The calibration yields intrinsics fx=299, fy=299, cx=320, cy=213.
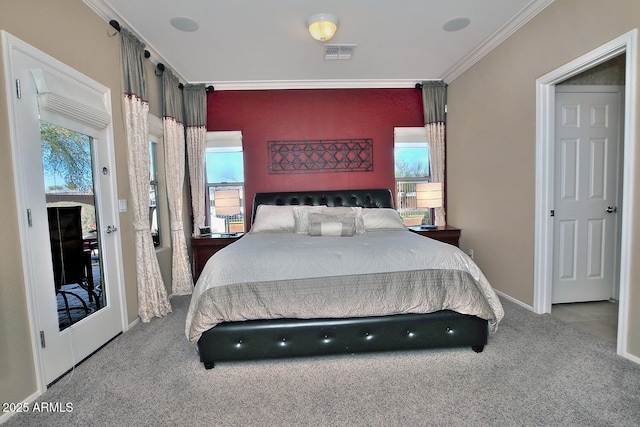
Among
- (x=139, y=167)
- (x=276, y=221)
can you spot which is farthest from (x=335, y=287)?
(x=139, y=167)

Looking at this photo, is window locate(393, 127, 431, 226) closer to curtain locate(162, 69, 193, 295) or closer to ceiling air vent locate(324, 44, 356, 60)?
ceiling air vent locate(324, 44, 356, 60)

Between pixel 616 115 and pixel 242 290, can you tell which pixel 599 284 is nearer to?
pixel 616 115

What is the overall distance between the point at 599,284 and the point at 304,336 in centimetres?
322

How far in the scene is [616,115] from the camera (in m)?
2.99

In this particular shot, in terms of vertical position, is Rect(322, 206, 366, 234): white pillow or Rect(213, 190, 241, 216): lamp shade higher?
Rect(213, 190, 241, 216): lamp shade

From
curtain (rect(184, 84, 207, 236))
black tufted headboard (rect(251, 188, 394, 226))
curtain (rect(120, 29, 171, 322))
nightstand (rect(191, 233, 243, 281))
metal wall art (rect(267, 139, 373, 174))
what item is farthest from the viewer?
metal wall art (rect(267, 139, 373, 174))

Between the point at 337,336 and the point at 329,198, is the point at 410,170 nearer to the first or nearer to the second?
the point at 329,198

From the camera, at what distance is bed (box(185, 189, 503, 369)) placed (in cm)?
204

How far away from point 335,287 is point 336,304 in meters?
0.12

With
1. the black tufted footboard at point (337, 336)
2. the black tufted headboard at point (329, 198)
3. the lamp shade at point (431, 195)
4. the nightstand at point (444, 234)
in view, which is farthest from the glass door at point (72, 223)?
the lamp shade at point (431, 195)

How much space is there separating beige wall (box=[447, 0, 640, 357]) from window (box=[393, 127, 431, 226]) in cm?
41

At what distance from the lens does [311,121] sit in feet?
14.4

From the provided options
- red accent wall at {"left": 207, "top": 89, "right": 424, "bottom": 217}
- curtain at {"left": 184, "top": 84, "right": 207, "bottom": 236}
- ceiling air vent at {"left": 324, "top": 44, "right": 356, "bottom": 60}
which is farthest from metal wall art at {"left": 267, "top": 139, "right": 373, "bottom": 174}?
ceiling air vent at {"left": 324, "top": 44, "right": 356, "bottom": 60}

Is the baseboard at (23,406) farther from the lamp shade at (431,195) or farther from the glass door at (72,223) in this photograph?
the lamp shade at (431,195)
